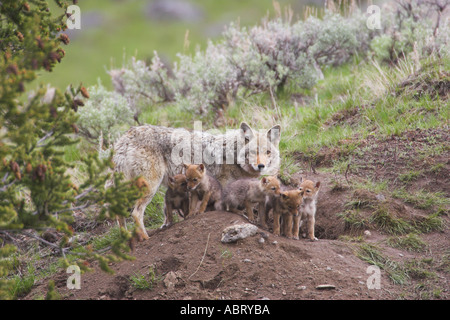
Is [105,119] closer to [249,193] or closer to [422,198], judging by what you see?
[249,193]

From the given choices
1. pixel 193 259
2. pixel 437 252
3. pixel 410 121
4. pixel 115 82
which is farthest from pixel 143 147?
pixel 115 82

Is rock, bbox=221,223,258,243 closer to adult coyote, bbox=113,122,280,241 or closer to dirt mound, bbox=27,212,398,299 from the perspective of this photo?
dirt mound, bbox=27,212,398,299

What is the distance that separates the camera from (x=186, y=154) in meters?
7.01

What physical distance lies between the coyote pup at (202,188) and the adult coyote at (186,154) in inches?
17.8

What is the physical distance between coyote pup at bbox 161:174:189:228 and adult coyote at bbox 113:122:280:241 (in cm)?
23

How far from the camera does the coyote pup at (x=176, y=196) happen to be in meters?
6.45

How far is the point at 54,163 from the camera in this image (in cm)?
427

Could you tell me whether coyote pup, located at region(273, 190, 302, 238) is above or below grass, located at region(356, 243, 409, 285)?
above

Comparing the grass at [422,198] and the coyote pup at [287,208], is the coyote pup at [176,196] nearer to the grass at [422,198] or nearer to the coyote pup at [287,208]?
the coyote pup at [287,208]

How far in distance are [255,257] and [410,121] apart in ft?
14.8

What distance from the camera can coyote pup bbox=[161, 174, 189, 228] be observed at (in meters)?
6.45

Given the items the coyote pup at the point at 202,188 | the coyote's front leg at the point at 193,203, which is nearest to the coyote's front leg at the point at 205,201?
the coyote pup at the point at 202,188

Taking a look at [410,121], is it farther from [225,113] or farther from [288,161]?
[225,113]

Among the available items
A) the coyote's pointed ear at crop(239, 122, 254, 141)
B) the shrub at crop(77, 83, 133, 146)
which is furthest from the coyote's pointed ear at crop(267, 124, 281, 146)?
the shrub at crop(77, 83, 133, 146)
